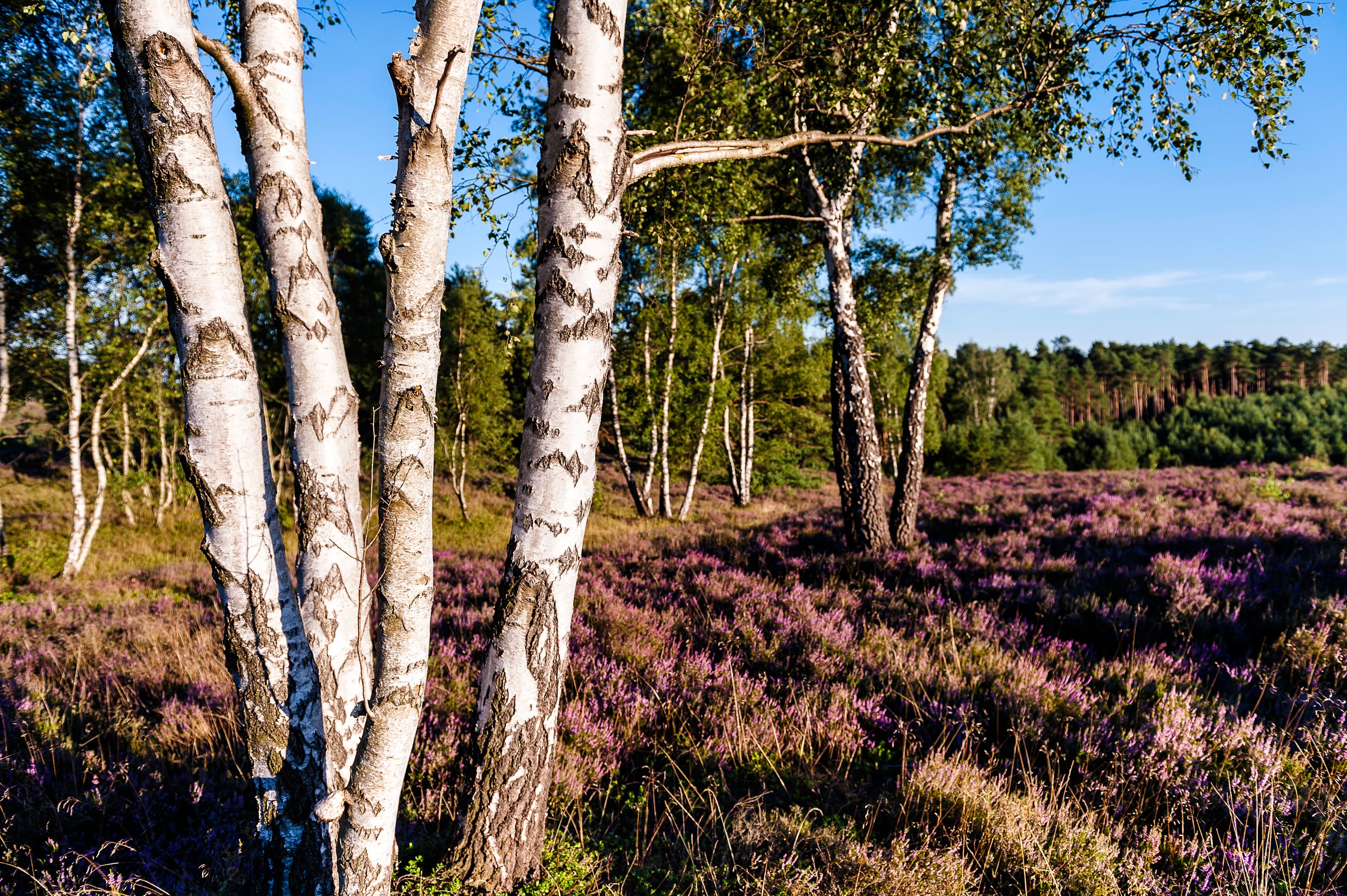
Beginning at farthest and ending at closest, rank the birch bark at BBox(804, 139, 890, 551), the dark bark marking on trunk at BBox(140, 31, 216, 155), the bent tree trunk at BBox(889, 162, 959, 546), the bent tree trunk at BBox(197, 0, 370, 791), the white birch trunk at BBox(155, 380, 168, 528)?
the white birch trunk at BBox(155, 380, 168, 528) → the bent tree trunk at BBox(889, 162, 959, 546) → the birch bark at BBox(804, 139, 890, 551) → the bent tree trunk at BBox(197, 0, 370, 791) → the dark bark marking on trunk at BBox(140, 31, 216, 155)

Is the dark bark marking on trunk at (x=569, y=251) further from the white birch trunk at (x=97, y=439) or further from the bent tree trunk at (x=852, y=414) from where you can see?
the white birch trunk at (x=97, y=439)

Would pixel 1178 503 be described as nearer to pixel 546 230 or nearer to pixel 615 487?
pixel 546 230

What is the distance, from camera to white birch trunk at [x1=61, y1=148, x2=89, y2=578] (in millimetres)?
9930

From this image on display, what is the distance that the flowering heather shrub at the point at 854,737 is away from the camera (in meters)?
2.49

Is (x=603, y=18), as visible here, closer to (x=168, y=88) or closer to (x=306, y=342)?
(x=168, y=88)

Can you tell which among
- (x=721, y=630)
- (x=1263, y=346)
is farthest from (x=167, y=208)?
(x=1263, y=346)

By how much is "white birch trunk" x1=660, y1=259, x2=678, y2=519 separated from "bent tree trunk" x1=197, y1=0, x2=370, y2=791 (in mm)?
13252

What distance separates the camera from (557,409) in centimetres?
209

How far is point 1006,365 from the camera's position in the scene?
2694 inches

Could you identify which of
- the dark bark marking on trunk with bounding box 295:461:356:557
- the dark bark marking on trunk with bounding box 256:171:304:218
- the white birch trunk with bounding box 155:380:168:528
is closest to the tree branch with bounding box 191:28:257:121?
the dark bark marking on trunk with bounding box 256:171:304:218

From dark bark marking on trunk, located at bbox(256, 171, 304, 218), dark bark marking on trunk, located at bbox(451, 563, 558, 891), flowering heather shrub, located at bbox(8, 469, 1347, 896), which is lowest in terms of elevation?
flowering heather shrub, located at bbox(8, 469, 1347, 896)

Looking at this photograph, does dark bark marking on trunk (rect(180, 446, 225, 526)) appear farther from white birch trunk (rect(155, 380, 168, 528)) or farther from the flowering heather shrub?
white birch trunk (rect(155, 380, 168, 528))

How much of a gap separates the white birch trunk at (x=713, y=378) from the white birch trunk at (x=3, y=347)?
1406cm

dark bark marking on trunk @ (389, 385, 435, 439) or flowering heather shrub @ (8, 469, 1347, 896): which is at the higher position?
dark bark marking on trunk @ (389, 385, 435, 439)
